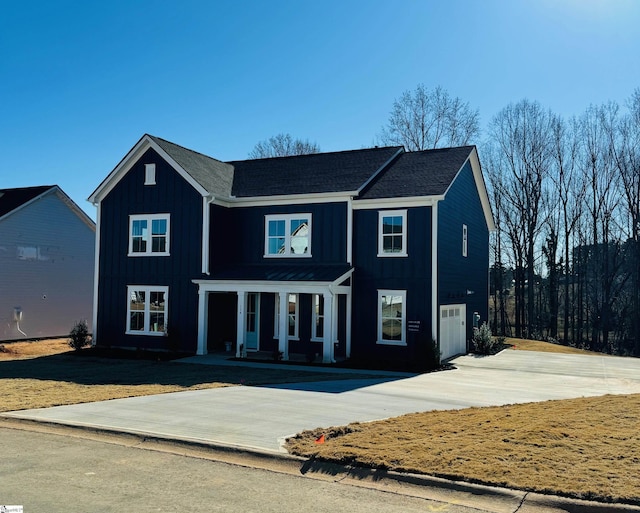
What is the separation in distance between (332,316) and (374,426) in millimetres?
10716

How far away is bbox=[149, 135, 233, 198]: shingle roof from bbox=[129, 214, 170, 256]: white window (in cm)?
215

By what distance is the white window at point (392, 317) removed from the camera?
20.5 m

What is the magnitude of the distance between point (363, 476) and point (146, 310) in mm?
18718

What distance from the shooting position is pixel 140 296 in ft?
79.3

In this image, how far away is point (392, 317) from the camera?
20.7 metres

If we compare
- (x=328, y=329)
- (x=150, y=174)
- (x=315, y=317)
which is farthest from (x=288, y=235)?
(x=150, y=174)

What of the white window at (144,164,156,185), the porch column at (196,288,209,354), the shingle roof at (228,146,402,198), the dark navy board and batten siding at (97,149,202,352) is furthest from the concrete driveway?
the white window at (144,164,156,185)

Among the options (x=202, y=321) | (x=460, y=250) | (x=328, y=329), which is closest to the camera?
(x=328, y=329)

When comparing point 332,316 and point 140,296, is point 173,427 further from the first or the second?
point 140,296

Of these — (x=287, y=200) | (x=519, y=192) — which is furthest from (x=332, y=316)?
(x=519, y=192)

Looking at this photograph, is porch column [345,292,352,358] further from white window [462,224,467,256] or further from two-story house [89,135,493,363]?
white window [462,224,467,256]

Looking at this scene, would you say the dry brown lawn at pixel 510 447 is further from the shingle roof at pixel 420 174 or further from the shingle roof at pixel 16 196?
the shingle roof at pixel 16 196

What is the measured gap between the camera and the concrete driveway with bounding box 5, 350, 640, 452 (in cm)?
944

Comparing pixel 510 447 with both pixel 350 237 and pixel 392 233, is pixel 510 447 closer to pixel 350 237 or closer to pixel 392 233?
pixel 392 233
